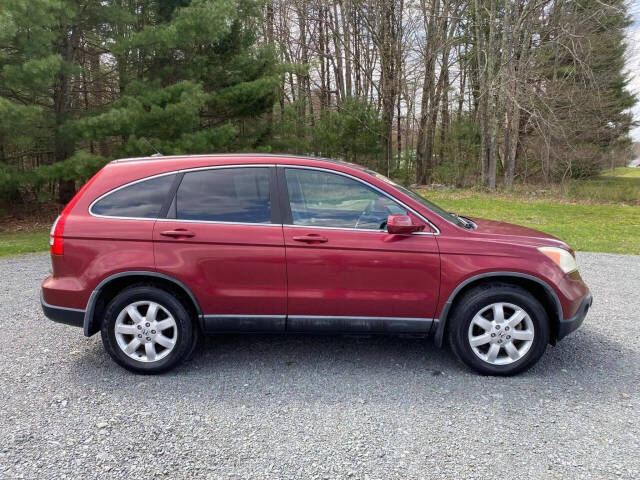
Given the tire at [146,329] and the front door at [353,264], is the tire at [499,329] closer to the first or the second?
the front door at [353,264]

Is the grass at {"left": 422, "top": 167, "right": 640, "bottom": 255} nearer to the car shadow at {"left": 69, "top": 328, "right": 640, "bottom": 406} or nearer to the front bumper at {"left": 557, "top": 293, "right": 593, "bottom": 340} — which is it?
the car shadow at {"left": 69, "top": 328, "right": 640, "bottom": 406}

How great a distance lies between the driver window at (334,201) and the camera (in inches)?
136

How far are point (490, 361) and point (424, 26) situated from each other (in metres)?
23.4

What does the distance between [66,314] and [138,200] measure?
106 centimetres

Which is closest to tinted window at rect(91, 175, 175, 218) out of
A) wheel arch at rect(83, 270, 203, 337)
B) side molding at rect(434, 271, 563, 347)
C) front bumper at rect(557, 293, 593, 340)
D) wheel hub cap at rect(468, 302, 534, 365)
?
wheel arch at rect(83, 270, 203, 337)

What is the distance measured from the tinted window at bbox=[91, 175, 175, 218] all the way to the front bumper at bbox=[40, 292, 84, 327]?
0.80 meters

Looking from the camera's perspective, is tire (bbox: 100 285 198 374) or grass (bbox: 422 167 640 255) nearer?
tire (bbox: 100 285 198 374)

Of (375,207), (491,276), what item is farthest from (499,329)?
(375,207)

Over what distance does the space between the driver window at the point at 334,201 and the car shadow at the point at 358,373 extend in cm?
121

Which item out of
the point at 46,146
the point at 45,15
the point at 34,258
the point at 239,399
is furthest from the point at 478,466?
the point at 46,146

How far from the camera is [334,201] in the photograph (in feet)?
11.6

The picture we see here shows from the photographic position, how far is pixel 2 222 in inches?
568

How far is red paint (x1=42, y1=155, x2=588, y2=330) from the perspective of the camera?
3336mm

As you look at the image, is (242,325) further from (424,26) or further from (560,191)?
(424,26)
